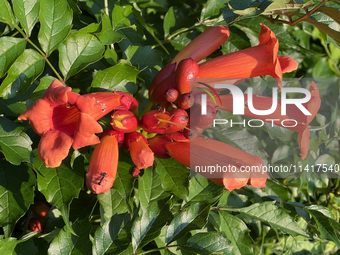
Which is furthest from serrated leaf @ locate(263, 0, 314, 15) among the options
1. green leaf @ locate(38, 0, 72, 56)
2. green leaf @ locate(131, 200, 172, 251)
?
green leaf @ locate(131, 200, 172, 251)

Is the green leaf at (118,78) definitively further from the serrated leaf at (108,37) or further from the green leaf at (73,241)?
the green leaf at (73,241)

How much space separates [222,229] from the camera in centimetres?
233

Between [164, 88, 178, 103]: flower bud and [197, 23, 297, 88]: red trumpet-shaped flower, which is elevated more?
[197, 23, 297, 88]: red trumpet-shaped flower

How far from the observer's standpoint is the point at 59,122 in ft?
6.09

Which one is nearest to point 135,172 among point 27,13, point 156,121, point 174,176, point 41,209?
point 174,176

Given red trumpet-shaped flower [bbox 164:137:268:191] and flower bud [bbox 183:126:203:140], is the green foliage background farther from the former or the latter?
flower bud [bbox 183:126:203:140]

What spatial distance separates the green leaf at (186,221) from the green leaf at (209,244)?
0.23ft

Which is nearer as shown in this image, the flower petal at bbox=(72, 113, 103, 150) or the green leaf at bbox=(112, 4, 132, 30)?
the flower petal at bbox=(72, 113, 103, 150)

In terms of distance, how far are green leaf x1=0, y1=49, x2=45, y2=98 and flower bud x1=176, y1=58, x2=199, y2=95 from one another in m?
0.89

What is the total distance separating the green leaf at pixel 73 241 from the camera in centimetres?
188

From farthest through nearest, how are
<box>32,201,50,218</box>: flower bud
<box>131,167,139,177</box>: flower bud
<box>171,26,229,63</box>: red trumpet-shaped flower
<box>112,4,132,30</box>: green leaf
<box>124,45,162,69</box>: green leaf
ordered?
<box>32,201,50,218</box>: flower bud → <box>124,45,162,69</box>: green leaf → <box>112,4,132,30</box>: green leaf → <box>171,26,229,63</box>: red trumpet-shaped flower → <box>131,167,139,177</box>: flower bud

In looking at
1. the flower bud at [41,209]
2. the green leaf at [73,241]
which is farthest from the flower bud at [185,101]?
the flower bud at [41,209]

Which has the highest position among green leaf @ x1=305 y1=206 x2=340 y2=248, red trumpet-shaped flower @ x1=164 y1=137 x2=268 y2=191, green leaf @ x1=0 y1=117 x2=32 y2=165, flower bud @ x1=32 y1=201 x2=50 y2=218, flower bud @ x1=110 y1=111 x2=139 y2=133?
flower bud @ x1=110 y1=111 x2=139 y2=133

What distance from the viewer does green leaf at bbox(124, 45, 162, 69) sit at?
2.37 meters
